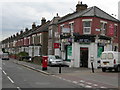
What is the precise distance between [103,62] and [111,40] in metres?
10.2

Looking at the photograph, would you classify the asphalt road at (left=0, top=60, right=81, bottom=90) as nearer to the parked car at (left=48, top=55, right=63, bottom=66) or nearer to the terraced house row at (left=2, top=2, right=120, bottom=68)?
the terraced house row at (left=2, top=2, right=120, bottom=68)

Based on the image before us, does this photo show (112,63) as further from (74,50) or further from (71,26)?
(71,26)

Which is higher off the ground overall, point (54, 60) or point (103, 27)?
point (103, 27)

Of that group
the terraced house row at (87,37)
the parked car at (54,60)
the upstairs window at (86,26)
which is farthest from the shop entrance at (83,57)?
the parked car at (54,60)

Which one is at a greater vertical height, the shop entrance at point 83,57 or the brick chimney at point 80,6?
the brick chimney at point 80,6

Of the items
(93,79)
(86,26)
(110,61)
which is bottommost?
(93,79)

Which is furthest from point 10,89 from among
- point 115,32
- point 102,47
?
point 115,32

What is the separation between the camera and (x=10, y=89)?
12922 mm

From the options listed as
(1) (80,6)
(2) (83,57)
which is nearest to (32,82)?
(2) (83,57)

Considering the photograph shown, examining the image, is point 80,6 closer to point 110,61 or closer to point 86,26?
point 86,26

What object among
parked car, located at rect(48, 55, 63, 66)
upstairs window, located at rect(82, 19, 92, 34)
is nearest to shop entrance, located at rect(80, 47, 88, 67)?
upstairs window, located at rect(82, 19, 92, 34)

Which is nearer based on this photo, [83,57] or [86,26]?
[83,57]

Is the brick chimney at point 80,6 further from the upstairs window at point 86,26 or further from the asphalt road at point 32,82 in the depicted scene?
the asphalt road at point 32,82

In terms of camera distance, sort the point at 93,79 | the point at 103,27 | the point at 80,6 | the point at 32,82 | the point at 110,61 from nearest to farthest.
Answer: the point at 32,82 < the point at 93,79 < the point at 110,61 < the point at 103,27 < the point at 80,6
